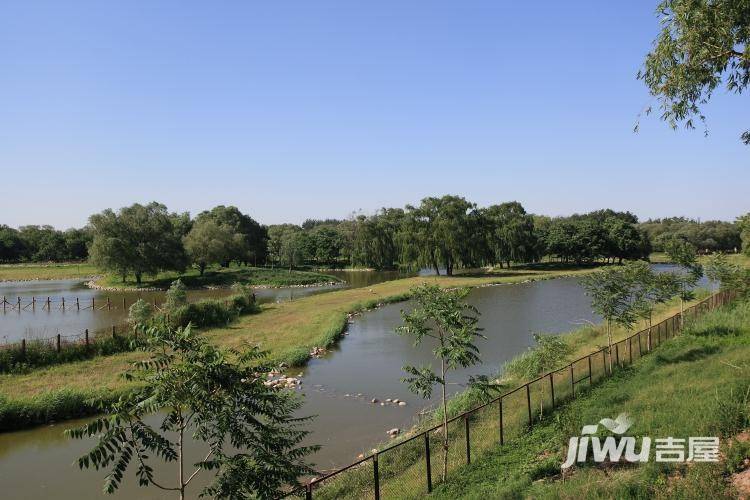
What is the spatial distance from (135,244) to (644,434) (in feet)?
253

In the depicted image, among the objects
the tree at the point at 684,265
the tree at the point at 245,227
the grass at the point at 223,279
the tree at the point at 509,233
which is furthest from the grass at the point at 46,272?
the tree at the point at 684,265

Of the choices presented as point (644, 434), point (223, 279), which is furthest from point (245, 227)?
point (644, 434)

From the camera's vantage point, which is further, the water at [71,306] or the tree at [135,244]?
the tree at [135,244]

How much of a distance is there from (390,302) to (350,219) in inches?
2665

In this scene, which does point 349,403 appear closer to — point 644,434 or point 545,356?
point 545,356

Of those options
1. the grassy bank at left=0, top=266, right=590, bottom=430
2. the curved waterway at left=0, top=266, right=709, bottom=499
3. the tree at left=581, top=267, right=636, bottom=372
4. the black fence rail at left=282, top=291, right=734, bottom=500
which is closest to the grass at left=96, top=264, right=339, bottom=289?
the grassy bank at left=0, top=266, right=590, bottom=430

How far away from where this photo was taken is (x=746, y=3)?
1140 centimetres

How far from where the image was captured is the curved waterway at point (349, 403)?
15.0 metres

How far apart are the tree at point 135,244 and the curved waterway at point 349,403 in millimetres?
46140

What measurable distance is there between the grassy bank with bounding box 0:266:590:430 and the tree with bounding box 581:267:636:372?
7.74 m

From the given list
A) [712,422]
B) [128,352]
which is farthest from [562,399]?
[128,352]

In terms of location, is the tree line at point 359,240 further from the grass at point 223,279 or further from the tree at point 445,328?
the tree at point 445,328

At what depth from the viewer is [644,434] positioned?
11539 mm

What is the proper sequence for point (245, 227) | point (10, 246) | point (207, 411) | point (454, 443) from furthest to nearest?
point (10, 246) → point (245, 227) → point (454, 443) → point (207, 411)
